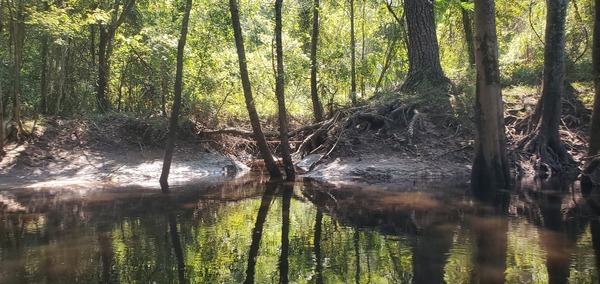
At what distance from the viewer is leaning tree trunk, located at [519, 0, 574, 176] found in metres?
13.3

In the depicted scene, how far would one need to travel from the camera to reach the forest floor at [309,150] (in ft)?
47.9

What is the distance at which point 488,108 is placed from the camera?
11539mm

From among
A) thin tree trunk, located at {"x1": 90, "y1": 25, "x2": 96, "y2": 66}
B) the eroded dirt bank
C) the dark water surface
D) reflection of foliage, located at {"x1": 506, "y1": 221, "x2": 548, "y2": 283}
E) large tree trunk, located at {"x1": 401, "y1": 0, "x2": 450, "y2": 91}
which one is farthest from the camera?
thin tree trunk, located at {"x1": 90, "y1": 25, "x2": 96, "y2": 66}

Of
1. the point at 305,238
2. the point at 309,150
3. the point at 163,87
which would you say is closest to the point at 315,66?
the point at 309,150

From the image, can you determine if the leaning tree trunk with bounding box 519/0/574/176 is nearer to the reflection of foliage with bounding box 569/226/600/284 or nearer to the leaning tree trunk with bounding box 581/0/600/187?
the leaning tree trunk with bounding box 581/0/600/187

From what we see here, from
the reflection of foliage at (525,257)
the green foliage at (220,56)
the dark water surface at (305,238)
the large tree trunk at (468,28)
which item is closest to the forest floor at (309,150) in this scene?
the green foliage at (220,56)

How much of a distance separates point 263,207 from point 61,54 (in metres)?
10.7

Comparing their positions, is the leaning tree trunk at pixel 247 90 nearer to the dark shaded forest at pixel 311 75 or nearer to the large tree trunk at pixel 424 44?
the dark shaded forest at pixel 311 75

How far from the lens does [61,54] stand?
1695cm

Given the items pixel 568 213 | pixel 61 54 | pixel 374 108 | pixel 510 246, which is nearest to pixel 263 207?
pixel 510 246

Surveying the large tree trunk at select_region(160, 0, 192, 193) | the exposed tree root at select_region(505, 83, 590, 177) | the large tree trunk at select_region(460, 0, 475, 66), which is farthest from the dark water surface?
the large tree trunk at select_region(460, 0, 475, 66)

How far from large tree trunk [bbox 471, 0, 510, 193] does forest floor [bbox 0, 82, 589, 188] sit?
1763 millimetres

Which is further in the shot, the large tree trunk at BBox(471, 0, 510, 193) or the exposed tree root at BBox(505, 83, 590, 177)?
the exposed tree root at BBox(505, 83, 590, 177)

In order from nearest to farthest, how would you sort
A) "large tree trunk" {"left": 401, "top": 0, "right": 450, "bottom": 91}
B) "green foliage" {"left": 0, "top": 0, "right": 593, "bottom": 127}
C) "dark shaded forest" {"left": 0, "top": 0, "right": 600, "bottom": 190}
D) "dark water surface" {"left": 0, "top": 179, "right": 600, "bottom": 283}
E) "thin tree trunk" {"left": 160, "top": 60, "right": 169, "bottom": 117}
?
"dark water surface" {"left": 0, "top": 179, "right": 600, "bottom": 283} → "dark shaded forest" {"left": 0, "top": 0, "right": 600, "bottom": 190} → "green foliage" {"left": 0, "top": 0, "right": 593, "bottom": 127} → "large tree trunk" {"left": 401, "top": 0, "right": 450, "bottom": 91} → "thin tree trunk" {"left": 160, "top": 60, "right": 169, "bottom": 117}
